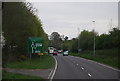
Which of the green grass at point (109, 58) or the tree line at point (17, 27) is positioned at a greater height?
the tree line at point (17, 27)

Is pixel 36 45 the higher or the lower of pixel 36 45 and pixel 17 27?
the lower

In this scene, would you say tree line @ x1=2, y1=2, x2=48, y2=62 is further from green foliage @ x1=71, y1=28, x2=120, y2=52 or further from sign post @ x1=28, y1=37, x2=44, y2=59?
green foliage @ x1=71, y1=28, x2=120, y2=52

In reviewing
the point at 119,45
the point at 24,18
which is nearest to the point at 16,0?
the point at 24,18

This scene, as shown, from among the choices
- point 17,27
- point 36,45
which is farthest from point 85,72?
point 36,45

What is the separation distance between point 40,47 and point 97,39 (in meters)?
50.5

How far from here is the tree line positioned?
1035 inches

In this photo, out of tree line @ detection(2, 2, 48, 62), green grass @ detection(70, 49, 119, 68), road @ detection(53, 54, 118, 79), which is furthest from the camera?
green grass @ detection(70, 49, 119, 68)

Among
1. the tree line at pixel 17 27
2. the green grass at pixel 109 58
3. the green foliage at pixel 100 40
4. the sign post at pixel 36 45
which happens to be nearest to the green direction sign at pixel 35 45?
the sign post at pixel 36 45

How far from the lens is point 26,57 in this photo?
A: 163 ft

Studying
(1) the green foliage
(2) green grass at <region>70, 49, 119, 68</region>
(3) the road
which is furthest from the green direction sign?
(1) the green foliage

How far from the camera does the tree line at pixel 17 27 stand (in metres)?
26.3

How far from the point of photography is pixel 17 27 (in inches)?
1320

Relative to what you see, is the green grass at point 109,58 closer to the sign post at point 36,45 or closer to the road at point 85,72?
the road at point 85,72

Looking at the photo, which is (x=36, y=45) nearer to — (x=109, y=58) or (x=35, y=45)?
(x=35, y=45)
